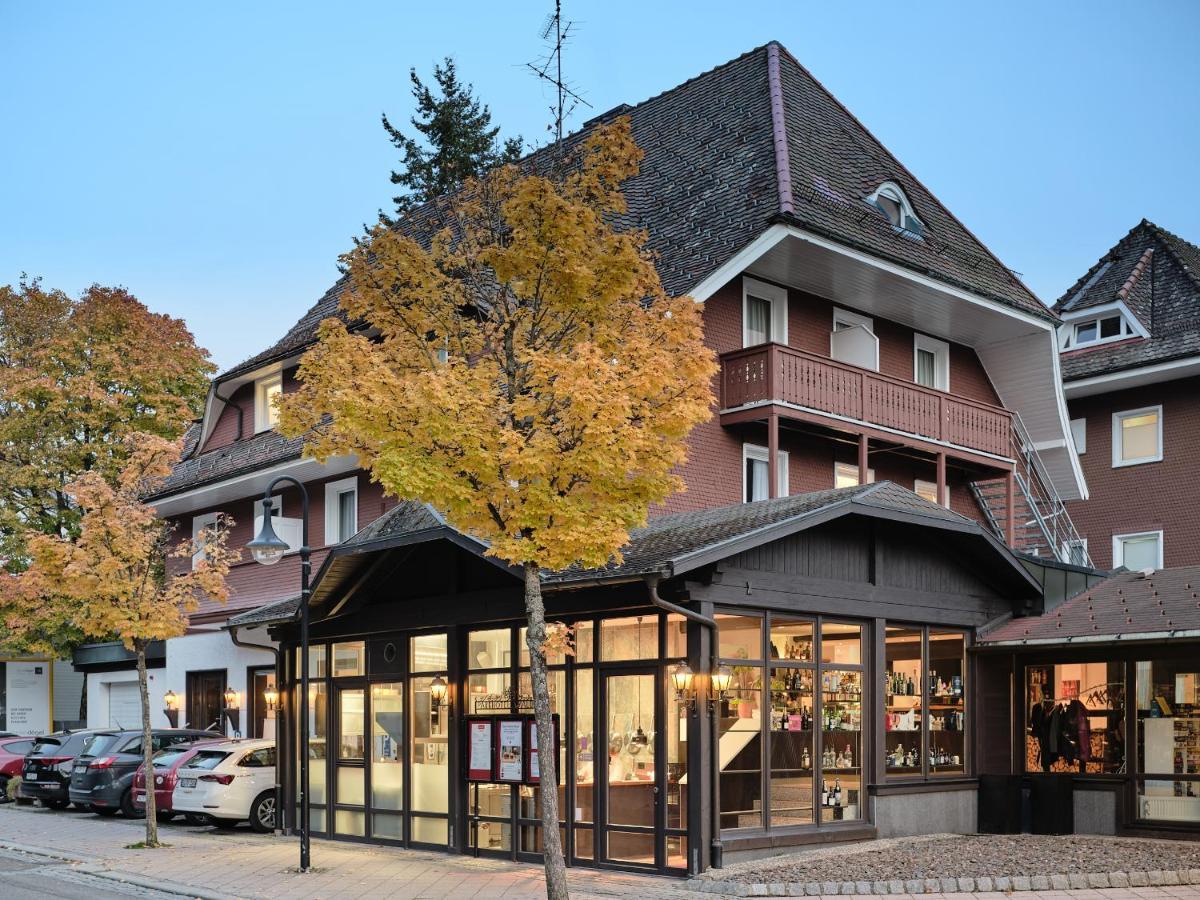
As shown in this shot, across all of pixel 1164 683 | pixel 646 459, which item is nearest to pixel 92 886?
pixel 646 459

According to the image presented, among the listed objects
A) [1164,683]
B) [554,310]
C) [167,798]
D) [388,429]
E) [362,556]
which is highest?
[554,310]

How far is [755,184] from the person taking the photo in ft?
85.5

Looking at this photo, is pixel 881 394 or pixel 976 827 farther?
pixel 881 394

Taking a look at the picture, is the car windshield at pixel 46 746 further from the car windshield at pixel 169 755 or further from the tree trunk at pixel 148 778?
the tree trunk at pixel 148 778

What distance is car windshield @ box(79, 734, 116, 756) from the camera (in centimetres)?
2727

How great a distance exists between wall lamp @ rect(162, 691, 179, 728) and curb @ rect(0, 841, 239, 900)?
10811 millimetres

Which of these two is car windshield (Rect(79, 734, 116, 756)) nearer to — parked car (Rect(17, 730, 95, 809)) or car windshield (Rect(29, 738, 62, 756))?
parked car (Rect(17, 730, 95, 809))

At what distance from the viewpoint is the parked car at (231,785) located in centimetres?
2359

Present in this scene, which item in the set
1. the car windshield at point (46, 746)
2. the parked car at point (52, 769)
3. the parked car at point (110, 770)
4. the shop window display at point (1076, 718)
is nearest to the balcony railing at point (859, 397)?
the shop window display at point (1076, 718)

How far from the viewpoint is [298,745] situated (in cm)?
2316

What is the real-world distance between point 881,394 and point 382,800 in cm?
1124

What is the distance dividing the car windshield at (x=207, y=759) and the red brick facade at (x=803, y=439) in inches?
313

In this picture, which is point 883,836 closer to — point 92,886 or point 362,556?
point 362,556

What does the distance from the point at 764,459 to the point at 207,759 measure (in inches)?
416
